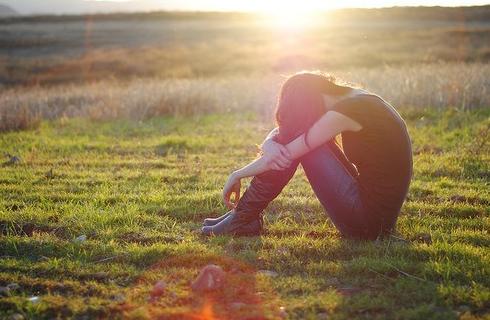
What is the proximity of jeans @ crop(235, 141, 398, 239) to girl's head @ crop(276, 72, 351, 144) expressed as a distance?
0.30 metres

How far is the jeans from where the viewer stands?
4.70m

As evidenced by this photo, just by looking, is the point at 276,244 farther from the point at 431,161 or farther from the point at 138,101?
the point at 138,101

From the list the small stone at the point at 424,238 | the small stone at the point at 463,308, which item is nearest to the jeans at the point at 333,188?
the small stone at the point at 424,238

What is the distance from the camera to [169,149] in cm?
1062

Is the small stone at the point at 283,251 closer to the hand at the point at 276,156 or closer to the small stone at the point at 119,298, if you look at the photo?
the hand at the point at 276,156

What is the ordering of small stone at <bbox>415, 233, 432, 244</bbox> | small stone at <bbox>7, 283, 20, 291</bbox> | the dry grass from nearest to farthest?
1. small stone at <bbox>7, 283, 20, 291</bbox>
2. small stone at <bbox>415, 233, 432, 244</bbox>
3. the dry grass

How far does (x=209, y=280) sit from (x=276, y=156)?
124 cm

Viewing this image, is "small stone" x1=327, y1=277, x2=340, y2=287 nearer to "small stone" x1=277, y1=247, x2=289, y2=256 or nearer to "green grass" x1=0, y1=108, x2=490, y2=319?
"green grass" x1=0, y1=108, x2=490, y2=319

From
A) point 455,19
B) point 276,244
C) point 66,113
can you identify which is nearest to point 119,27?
point 455,19

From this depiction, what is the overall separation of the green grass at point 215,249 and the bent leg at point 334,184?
1.14 ft

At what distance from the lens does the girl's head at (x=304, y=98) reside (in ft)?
14.9

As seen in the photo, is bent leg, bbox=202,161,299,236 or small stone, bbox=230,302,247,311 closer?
small stone, bbox=230,302,247,311

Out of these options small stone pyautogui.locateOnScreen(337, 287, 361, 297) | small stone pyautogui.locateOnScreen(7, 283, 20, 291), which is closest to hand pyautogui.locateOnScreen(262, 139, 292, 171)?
small stone pyautogui.locateOnScreen(337, 287, 361, 297)

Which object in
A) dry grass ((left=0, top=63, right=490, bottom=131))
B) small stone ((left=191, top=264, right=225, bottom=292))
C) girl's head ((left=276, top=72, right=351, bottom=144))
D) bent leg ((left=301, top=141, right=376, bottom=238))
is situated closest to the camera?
small stone ((left=191, top=264, right=225, bottom=292))
